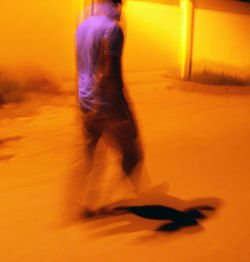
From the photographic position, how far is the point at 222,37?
11812mm

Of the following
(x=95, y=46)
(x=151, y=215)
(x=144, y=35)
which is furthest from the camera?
(x=144, y=35)

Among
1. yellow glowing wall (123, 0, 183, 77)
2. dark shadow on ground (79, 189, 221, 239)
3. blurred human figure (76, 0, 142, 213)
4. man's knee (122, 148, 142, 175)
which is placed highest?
yellow glowing wall (123, 0, 183, 77)

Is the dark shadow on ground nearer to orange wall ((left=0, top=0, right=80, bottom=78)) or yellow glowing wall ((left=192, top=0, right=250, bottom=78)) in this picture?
orange wall ((left=0, top=0, right=80, bottom=78))

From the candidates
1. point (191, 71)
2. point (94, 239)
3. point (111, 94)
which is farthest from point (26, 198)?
point (191, 71)

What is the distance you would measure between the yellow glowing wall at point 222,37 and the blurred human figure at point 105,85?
26.8 feet

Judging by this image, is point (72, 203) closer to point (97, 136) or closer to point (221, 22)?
point (97, 136)

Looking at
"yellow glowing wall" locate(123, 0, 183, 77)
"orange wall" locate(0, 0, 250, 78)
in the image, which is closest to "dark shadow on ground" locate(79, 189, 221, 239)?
"orange wall" locate(0, 0, 250, 78)

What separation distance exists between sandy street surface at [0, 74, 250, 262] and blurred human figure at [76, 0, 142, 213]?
529 millimetres

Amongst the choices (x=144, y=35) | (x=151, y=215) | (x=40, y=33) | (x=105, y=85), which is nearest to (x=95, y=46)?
(x=105, y=85)

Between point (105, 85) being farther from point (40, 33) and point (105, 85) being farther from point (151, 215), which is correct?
point (40, 33)

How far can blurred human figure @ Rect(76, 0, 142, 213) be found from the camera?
2812 mm

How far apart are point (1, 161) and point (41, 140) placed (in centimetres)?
91

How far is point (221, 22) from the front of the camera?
1170cm

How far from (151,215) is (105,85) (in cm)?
122
